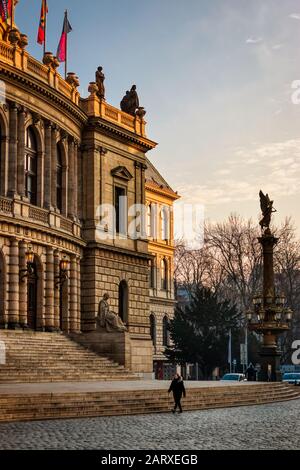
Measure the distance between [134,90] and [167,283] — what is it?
32620 millimetres

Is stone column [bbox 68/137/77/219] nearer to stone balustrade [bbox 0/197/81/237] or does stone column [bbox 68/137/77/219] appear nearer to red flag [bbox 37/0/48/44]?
stone balustrade [bbox 0/197/81/237]

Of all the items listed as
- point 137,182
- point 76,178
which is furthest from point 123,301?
point 76,178

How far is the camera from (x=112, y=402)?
2786cm

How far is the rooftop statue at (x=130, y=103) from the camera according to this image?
5447 cm

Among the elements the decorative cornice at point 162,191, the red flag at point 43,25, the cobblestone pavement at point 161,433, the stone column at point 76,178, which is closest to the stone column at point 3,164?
the stone column at point 76,178

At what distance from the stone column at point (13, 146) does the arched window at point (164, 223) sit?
43699 millimetres

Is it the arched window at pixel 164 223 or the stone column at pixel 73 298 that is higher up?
the arched window at pixel 164 223

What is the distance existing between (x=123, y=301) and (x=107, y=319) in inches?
217

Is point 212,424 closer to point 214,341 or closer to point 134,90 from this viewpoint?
point 134,90

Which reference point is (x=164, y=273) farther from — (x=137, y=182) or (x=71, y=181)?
(x=71, y=181)

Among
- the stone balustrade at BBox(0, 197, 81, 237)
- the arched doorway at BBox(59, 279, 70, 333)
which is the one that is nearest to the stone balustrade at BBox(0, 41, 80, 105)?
the stone balustrade at BBox(0, 197, 81, 237)

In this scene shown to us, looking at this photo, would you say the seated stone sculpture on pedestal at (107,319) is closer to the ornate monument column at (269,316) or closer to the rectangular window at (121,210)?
the rectangular window at (121,210)

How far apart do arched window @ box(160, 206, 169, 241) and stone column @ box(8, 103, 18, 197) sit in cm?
4370
